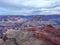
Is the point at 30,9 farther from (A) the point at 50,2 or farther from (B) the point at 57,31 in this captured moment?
(B) the point at 57,31

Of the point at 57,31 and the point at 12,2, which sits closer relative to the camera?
the point at 57,31

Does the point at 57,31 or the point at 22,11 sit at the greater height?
the point at 22,11

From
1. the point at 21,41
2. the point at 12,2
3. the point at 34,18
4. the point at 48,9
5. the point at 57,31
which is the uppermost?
the point at 12,2

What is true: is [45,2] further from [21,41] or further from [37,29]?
[21,41]

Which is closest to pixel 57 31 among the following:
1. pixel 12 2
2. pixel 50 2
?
pixel 50 2

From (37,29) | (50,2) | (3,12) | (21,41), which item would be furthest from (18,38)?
(50,2)

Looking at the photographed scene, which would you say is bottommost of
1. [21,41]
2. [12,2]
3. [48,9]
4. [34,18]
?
[21,41]

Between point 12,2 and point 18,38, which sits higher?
point 12,2

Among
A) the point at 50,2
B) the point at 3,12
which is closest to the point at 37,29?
the point at 50,2
